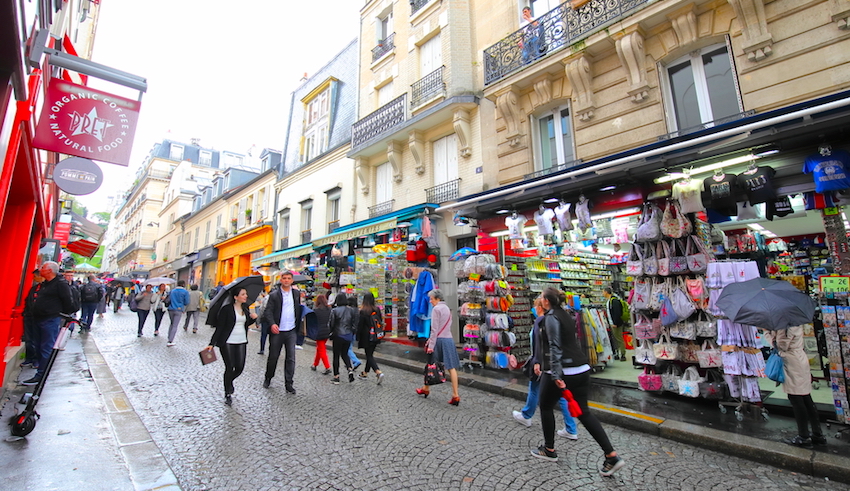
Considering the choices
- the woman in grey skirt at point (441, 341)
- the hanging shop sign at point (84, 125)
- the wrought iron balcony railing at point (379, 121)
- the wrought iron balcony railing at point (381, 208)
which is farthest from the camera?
the wrought iron balcony railing at point (381, 208)

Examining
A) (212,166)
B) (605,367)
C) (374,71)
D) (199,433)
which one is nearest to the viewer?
(199,433)

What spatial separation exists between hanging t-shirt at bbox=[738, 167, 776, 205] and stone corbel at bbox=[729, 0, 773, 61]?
8.61ft

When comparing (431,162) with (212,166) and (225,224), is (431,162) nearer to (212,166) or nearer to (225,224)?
(225,224)

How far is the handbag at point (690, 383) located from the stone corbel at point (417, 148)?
350 inches

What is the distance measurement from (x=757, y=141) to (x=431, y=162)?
27.6ft

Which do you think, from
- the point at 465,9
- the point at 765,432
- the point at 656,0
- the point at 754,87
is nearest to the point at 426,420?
the point at 765,432

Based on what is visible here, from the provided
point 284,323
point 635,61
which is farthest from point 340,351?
point 635,61

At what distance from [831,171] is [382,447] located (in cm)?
632

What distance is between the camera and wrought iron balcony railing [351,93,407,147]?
41.3 feet

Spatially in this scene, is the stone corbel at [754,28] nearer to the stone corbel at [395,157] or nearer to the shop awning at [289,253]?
the stone corbel at [395,157]

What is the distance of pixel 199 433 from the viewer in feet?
13.7

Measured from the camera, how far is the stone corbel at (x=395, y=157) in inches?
507

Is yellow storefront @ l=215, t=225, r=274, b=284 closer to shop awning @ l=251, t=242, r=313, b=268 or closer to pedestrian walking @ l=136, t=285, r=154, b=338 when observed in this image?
shop awning @ l=251, t=242, r=313, b=268

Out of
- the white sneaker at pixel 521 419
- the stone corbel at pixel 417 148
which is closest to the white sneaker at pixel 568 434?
the white sneaker at pixel 521 419
